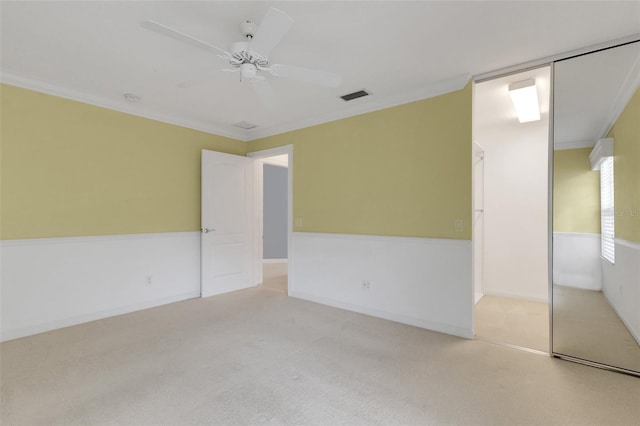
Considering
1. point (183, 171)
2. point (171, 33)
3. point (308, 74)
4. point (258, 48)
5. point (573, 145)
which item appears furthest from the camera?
point (183, 171)

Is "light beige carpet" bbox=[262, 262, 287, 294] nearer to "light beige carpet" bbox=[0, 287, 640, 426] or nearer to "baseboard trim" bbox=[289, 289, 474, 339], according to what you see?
"baseboard trim" bbox=[289, 289, 474, 339]

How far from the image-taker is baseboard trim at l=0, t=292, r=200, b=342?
120 inches

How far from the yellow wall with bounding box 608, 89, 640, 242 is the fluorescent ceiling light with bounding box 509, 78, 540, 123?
2.66 ft

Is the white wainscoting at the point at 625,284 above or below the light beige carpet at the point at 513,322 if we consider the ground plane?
above

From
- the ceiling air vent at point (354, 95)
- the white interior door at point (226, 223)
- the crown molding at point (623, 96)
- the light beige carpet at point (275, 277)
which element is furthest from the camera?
the light beige carpet at point (275, 277)

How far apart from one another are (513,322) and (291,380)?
268 cm

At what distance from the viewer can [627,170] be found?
245cm

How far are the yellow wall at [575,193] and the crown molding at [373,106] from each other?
1.15m

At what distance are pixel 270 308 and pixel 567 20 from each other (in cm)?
392

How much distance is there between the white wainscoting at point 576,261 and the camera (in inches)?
105

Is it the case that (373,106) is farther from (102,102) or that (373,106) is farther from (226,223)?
(102,102)

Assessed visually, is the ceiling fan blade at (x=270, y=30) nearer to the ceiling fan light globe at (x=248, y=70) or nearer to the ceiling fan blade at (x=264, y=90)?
the ceiling fan light globe at (x=248, y=70)

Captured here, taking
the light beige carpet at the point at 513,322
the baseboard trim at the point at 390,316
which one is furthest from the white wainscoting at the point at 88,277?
the light beige carpet at the point at 513,322

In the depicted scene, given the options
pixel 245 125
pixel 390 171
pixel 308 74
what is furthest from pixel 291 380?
pixel 245 125
